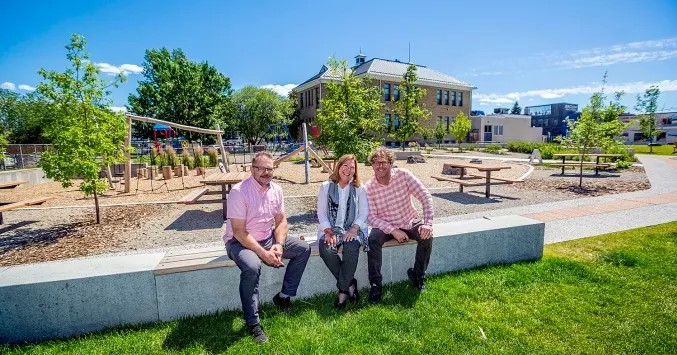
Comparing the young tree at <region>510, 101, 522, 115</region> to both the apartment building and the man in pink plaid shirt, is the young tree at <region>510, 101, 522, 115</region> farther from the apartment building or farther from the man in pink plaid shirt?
the man in pink plaid shirt

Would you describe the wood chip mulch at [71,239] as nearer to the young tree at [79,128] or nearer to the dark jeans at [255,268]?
the young tree at [79,128]

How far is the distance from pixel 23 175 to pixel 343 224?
17333 millimetres

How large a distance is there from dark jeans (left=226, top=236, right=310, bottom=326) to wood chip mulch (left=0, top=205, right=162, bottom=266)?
347 cm

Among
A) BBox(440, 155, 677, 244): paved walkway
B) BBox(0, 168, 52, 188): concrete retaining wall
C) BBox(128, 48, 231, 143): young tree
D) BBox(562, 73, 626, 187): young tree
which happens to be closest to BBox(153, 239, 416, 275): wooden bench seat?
BBox(440, 155, 677, 244): paved walkway

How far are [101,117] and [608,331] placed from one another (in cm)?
874

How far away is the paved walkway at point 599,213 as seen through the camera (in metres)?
6.18

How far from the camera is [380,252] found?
3.75m

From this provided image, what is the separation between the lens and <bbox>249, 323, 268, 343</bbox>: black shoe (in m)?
2.92

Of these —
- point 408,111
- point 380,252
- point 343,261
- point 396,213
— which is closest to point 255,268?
point 343,261

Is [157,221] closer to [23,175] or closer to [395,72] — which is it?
[23,175]

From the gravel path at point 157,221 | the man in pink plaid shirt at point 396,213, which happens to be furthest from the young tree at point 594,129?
the man in pink plaid shirt at point 396,213

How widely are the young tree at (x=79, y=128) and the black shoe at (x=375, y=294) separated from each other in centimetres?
615

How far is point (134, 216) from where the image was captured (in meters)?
7.57

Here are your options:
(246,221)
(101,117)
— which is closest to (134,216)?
(101,117)
